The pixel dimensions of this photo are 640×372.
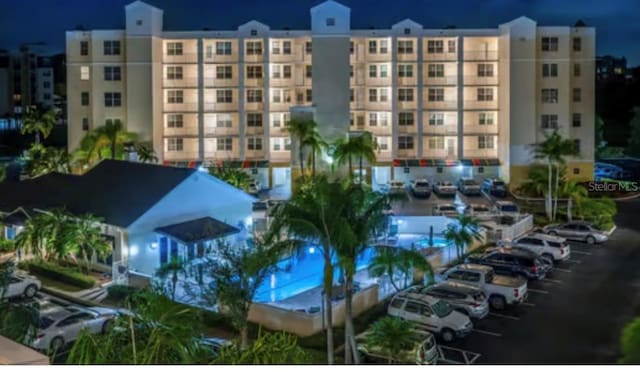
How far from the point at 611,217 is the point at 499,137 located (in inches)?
276

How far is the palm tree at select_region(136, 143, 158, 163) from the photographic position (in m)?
20.4

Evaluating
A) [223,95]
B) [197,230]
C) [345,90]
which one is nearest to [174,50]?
[223,95]

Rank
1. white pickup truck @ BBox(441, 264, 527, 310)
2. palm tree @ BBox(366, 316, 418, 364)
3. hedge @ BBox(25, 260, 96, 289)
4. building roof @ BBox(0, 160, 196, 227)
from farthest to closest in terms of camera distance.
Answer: building roof @ BBox(0, 160, 196, 227) < hedge @ BBox(25, 260, 96, 289) < white pickup truck @ BBox(441, 264, 527, 310) < palm tree @ BBox(366, 316, 418, 364)

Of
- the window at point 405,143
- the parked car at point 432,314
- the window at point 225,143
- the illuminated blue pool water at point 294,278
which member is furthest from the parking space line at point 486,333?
the window at point 225,143

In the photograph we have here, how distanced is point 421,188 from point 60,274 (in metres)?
11.1

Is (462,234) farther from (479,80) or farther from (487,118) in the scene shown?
(479,80)

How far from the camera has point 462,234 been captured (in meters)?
12.1

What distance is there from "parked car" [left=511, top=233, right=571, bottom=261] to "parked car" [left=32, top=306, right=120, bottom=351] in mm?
7353

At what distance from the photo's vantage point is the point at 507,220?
49.6ft

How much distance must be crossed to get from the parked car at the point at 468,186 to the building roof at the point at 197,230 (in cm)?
947

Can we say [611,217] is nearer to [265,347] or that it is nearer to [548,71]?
[548,71]

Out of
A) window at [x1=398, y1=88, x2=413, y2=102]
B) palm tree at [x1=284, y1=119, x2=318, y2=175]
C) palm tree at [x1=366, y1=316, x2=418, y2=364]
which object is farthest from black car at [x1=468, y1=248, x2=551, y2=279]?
window at [x1=398, y1=88, x2=413, y2=102]

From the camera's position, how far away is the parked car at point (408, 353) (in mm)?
6840

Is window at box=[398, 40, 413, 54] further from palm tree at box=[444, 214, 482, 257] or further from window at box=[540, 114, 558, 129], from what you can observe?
palm tree at box=[444, 214, 482, 257]
